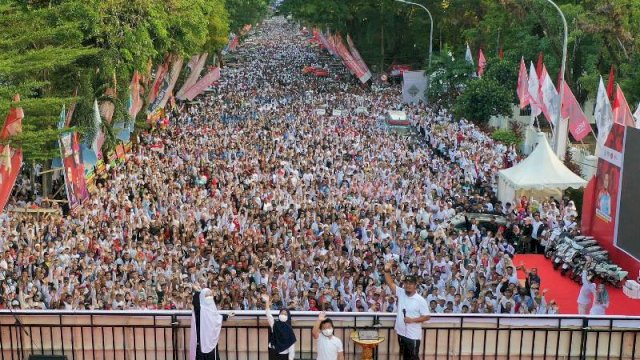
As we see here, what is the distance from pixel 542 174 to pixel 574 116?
2.90m

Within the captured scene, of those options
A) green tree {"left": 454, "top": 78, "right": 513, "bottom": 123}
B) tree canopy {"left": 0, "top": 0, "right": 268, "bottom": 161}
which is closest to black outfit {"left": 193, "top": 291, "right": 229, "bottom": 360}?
tree canopy {"left": 0, "top": 0, "right": 268, "bottom": 161}

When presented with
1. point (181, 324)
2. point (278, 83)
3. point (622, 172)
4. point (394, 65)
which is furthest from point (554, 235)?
point (394, 65)

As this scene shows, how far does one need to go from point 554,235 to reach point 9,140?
11.2 meters

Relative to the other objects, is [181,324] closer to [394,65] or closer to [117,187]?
[117,187]

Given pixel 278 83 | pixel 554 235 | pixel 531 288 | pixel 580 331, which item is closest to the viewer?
pixel 580 331

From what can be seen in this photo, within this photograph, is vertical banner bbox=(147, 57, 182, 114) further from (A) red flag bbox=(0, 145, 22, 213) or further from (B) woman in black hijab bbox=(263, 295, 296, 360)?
(B) woman in black hijab bbox=(263, 295, 296, 360)

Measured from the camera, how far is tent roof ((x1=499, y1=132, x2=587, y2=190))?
19.3m

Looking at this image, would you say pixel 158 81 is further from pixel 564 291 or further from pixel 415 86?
pixel 564 291

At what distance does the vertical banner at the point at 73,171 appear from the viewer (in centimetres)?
1876

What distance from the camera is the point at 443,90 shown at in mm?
41281

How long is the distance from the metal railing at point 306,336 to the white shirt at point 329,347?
661 millimetres

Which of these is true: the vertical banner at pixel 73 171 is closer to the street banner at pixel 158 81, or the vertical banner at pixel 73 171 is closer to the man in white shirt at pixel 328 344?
the street banner at pixel 158 81

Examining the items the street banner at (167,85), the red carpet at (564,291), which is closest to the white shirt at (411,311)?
the red carpet at (564,291)

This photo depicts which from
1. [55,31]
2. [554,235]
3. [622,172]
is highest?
[55,31]
